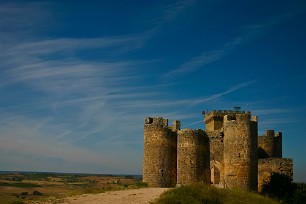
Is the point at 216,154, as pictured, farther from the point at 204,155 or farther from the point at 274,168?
the point at 274,168

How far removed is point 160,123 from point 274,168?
8315 millimetres

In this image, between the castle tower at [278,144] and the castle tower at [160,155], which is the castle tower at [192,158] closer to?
the castle tower at [160,155]

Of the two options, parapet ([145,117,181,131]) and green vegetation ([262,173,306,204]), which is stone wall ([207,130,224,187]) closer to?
parapet ([145,117,181,131])

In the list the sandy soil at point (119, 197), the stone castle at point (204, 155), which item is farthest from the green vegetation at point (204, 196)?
the stone castle at point (204, 155)

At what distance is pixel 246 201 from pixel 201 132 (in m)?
6.99

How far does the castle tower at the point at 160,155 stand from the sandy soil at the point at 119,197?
290cm

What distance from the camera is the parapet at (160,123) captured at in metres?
29.2

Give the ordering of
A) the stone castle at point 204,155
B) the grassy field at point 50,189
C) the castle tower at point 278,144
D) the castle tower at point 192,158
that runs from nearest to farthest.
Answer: the stone castle at point 204,155
the grassy field at point 50,189
the castle tower at point 192,158
the castle tower at point 278,144

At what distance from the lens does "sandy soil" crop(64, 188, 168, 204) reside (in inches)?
884

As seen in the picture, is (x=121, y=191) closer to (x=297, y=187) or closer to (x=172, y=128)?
(x=172, y=128)

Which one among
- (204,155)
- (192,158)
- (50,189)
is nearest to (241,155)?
(204,155)

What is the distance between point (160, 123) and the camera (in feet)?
96.0

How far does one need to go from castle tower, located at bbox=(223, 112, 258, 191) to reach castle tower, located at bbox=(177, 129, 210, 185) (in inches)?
67.6

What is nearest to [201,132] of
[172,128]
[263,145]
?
[172,128]
